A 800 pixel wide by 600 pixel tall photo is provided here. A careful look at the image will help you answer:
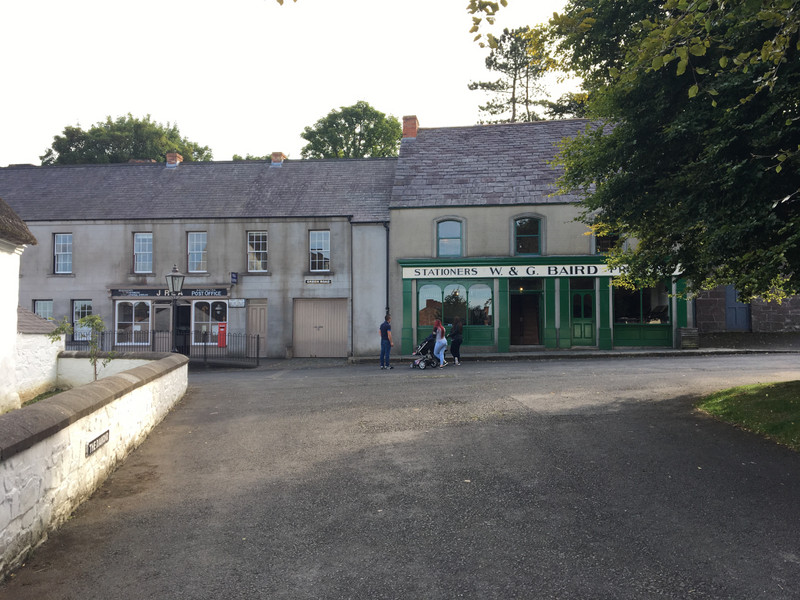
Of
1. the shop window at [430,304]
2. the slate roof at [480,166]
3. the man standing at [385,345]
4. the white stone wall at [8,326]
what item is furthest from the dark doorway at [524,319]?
the white stone wall at [8,326]

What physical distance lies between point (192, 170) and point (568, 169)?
22711 mm

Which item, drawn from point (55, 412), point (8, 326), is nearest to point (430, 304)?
point (8, 326)

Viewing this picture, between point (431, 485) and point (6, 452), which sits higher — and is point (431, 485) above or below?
below

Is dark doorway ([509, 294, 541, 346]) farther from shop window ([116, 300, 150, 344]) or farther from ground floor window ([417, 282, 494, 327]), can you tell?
shop window ([116, 300, 150, 344])

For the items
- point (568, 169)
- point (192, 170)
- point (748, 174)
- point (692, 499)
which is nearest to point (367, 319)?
point (192, 170)

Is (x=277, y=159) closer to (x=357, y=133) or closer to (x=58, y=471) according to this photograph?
(x=357, y=133)

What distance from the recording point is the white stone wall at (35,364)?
14.0m

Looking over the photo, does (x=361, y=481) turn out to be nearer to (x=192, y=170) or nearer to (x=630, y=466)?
(x=630, y=466)

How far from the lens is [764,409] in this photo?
902 cm

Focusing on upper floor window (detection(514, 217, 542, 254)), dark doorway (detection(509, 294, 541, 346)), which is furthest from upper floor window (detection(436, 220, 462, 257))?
dark doorway (detection(509, 294, 541, 346))

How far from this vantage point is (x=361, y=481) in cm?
658

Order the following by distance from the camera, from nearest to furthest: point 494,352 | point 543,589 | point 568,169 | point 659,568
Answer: point 543,589, point 659,568, point 568,169, point 494,352

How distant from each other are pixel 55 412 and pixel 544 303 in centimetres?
2128

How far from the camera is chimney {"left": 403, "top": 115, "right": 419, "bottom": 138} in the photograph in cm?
2898
